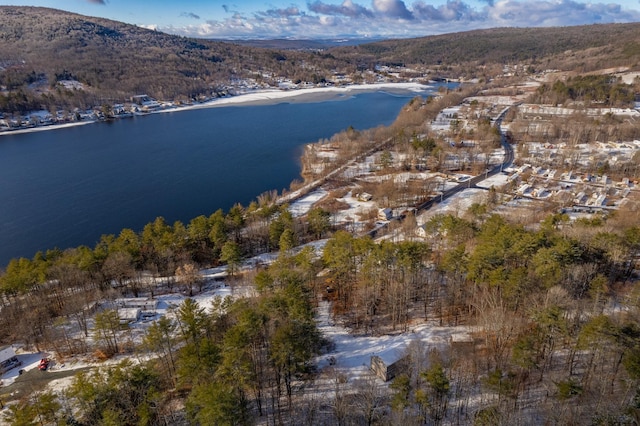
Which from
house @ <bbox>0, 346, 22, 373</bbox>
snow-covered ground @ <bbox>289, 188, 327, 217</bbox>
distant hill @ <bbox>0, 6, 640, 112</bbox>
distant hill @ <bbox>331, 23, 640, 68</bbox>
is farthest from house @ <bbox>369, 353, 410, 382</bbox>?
distant hill @ <bbox>331, 23, 640, 68</bbox>

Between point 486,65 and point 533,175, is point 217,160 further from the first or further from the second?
point 486,65

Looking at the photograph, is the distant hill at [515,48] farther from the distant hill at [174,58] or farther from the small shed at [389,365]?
the small shed at [389,365]

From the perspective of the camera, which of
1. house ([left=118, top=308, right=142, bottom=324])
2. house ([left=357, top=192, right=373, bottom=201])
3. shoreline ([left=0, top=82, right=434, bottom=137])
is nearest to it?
house ([left=118, top=308, right=142, bottom=324])

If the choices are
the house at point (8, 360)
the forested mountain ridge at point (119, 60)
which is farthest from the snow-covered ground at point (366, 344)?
the forested mountain ridge at point (119, 60)

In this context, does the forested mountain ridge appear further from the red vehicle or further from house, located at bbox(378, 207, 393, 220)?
the red vehicle

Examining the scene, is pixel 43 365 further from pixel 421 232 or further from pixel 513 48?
pixel 513 48

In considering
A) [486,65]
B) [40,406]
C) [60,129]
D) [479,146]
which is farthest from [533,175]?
[486,65]
